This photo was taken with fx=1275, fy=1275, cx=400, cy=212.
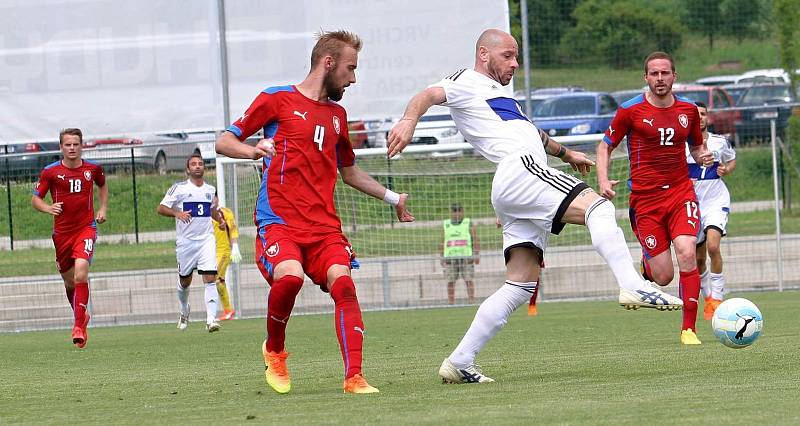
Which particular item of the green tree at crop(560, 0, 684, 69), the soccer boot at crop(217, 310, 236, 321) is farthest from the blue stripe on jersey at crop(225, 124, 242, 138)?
the green tree at crop(560, 0, 684, 69)

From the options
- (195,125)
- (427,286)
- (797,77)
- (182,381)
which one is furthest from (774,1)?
(182,381)

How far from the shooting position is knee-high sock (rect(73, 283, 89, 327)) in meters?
13.2

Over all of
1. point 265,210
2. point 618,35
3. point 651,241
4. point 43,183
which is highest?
point 618,35

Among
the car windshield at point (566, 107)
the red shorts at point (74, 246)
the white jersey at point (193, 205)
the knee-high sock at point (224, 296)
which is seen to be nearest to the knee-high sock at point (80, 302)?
the red shorts at point (74, 246)


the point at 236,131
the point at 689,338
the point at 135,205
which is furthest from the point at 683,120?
the point at 135,205

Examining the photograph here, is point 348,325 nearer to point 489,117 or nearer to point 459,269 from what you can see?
point 489,117

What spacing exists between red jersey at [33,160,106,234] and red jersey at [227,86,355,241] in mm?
6815

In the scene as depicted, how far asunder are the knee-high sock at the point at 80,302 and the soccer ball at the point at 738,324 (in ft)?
23.6

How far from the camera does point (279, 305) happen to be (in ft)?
24.1

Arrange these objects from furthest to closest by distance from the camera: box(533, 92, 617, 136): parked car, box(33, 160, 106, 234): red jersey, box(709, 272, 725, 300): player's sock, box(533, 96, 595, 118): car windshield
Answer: box(533, 96, 595, 118): car windshield → box(533, 92, 617, 136): parked car → box(709, 272, 725, 300): player's sock → box(33, 160, 106, 234): red jersey

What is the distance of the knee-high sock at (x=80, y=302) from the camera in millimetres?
13180

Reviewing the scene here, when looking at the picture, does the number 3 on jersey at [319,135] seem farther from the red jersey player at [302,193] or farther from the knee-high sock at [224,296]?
the knee-high sock at [224,296]

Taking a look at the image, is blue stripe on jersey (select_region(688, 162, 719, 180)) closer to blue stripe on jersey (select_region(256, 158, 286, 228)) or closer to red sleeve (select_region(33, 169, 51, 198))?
red sleeve (select_region(33, 169, 51, 198))

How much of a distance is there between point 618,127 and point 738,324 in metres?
2.76
